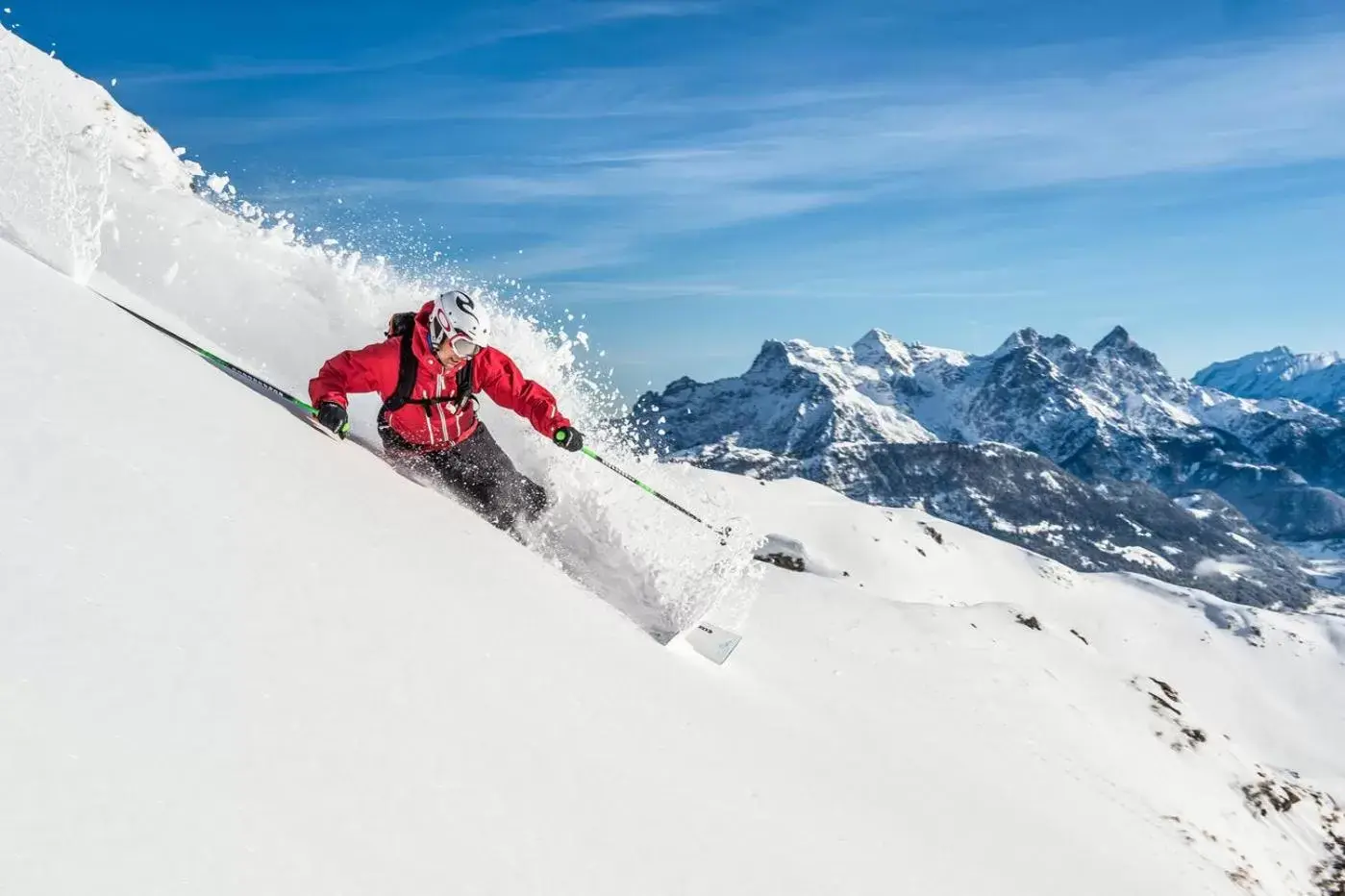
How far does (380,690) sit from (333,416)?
4.72 meters

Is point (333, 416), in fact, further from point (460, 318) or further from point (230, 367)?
point (460, 318)

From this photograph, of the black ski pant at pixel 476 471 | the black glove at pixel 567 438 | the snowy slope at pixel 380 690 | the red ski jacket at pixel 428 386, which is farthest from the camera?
the black glove at pixel 567 438

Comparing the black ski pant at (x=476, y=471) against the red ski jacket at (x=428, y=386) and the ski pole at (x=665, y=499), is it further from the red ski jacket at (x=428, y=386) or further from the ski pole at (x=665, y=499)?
the ski pole at (x=665, y=499)

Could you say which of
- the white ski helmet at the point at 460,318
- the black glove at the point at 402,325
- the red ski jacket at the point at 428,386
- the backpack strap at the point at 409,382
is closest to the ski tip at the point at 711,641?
the red ski jacket at the point at 428,386

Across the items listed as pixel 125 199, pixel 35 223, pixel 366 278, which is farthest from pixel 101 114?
pixel 35 223

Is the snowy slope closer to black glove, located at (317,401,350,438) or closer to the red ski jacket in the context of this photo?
black glove, located at (317,401,350,438)

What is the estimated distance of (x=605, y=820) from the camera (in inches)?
206

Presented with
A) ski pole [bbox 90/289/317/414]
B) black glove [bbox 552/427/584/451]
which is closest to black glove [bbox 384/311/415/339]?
ski pole [bbox 90/289/317/414]

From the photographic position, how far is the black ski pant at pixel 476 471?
1048 centimetres

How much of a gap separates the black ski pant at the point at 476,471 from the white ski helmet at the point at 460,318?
1.67m

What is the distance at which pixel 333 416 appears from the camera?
8.80 meters

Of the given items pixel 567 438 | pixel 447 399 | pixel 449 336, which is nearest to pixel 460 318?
pixel 449 336

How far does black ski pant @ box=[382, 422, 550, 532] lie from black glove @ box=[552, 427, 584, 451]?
810 millimetres

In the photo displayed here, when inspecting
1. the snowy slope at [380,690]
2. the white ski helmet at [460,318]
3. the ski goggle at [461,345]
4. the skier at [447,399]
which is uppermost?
→ the white ski helmet at [460,318]
